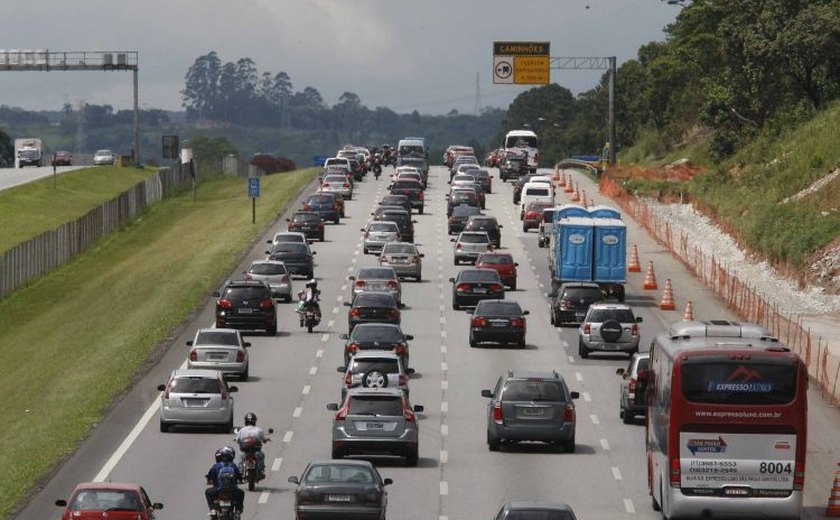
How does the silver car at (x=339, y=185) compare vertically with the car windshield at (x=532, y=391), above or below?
above

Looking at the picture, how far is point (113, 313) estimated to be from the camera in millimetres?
80000

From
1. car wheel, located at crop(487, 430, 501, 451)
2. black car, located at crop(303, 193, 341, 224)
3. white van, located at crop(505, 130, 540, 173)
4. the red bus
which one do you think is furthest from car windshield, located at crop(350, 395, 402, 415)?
white van, located at crop(505, 130, 540, 173)

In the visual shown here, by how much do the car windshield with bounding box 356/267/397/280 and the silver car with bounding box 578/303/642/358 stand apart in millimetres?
13528

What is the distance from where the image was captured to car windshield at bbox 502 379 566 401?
41.2 meters

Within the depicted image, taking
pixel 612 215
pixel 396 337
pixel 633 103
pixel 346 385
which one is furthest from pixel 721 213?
pixel 633 103

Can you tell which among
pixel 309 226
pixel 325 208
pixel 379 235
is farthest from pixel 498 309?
pixel 325 208

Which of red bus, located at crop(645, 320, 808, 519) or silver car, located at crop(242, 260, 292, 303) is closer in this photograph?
red bus, located at crop(645, 320, 808, 519)

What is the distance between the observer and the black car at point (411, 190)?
11181cm

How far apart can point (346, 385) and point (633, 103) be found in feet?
501

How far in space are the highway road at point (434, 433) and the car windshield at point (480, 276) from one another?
126 cm

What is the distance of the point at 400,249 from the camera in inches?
3135

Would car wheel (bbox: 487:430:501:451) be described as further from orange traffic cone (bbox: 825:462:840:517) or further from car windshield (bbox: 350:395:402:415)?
orange traffic cone (bbox: 825:462:840:517)

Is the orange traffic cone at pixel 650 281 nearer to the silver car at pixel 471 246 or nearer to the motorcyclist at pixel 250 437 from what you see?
the silver car at pixel 471 246

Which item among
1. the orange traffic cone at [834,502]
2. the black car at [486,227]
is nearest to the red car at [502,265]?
the black car at [486,227]
